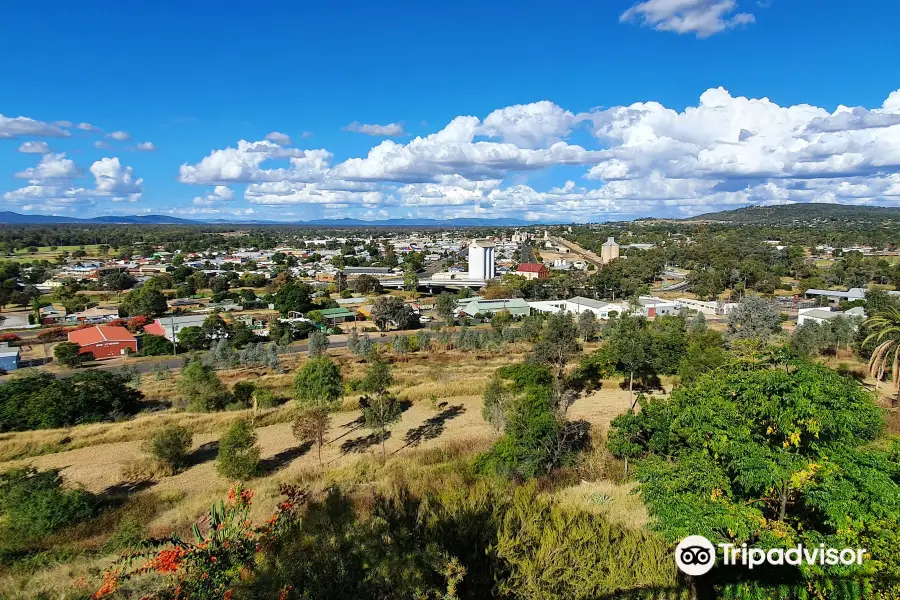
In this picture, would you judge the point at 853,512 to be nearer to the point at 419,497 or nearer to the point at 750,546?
the point at 750,546

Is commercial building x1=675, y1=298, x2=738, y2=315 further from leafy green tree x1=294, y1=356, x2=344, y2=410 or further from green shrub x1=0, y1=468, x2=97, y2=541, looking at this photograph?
green shrub x1=0, y1=468, x2=97, y2=541

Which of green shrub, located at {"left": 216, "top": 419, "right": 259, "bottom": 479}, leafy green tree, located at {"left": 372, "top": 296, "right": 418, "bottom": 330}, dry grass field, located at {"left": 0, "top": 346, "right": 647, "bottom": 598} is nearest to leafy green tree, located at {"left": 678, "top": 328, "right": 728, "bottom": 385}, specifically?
dry grass field, located at {"left": 0, "top": 346, "right": 647, "bottom": 598}

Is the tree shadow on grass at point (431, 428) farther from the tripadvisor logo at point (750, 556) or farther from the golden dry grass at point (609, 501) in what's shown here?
the tripadvisor logo at point (750, 556)

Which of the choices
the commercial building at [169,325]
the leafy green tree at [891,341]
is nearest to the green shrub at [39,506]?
the leafy green tree at [891,341]

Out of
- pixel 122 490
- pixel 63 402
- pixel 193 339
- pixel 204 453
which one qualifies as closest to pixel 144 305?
pixel 193 339

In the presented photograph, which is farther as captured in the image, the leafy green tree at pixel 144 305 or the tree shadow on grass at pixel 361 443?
the leafy green tree at pixel 144 305

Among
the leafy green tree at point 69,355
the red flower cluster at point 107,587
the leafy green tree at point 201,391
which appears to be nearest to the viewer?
the red flower cluster at point 107,587
